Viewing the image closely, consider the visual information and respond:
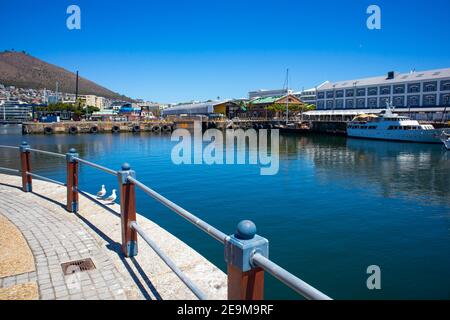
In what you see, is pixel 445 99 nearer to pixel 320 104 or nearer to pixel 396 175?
pixel 320 104

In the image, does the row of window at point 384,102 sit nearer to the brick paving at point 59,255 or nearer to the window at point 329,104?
the window at point 329,104

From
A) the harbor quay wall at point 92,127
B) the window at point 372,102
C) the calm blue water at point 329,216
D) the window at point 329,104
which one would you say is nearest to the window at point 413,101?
the window at point 372,102

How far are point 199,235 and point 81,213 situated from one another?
4.43m

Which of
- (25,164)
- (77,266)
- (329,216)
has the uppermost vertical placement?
(25,164)

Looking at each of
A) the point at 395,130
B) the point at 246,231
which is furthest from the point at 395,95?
the point at 246,231

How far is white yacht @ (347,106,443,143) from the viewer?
49.8m

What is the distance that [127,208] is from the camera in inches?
196

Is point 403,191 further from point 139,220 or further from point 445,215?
point 139,220

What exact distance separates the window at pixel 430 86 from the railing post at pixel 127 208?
3305 inches

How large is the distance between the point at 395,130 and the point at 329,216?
47.7 m

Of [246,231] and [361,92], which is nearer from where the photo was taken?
[246,231]

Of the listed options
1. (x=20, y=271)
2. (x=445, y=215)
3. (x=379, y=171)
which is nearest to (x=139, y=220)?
(x=20, y=271)

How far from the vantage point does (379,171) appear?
25594 millimetres

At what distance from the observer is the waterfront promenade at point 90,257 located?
4.07 m
